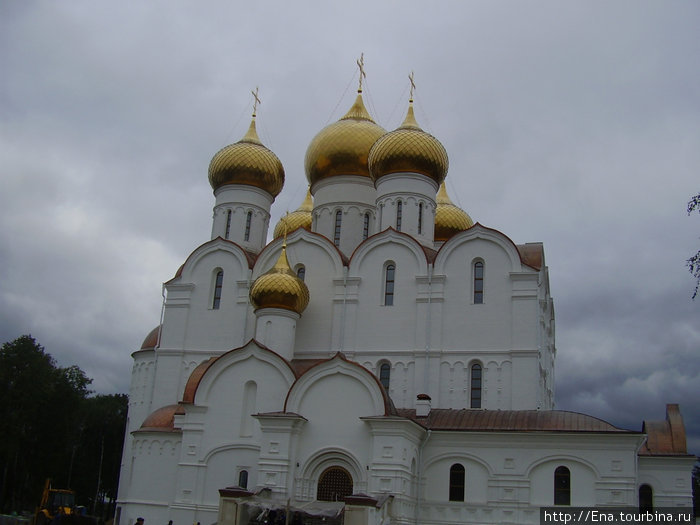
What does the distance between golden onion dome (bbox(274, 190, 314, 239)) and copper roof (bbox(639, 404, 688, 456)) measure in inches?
555

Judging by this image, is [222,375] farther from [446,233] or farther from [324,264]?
[446,233]

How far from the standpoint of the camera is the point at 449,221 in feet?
94.0

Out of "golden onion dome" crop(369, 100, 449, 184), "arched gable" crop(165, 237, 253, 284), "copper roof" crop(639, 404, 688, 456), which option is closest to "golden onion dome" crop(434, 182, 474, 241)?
"golden onion dome" crop(369, 100, 449, 184)

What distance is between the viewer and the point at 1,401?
89.9 feet

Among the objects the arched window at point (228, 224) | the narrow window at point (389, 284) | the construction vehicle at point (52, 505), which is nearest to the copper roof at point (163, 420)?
the construction vehicle at point (52, 505)

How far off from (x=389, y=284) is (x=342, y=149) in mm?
6519

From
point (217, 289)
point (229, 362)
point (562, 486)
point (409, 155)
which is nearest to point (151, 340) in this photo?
point (217, 289)

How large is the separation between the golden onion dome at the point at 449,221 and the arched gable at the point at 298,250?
21.9ft

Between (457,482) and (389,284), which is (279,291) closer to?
(389,284)

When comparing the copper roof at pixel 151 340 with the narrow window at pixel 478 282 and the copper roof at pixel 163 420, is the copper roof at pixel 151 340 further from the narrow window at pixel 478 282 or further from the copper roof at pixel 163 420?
the narrow window at pixel 478 282

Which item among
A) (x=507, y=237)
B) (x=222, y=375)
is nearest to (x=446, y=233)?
(x=507, y=237)

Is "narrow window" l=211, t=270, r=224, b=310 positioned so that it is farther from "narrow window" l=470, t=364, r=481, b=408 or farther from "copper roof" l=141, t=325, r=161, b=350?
"narrow window" l=470, t=364, r=481, b=408

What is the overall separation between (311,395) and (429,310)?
490 centimetres

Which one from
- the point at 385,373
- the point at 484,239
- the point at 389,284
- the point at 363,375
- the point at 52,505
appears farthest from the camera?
the point at 389,284
